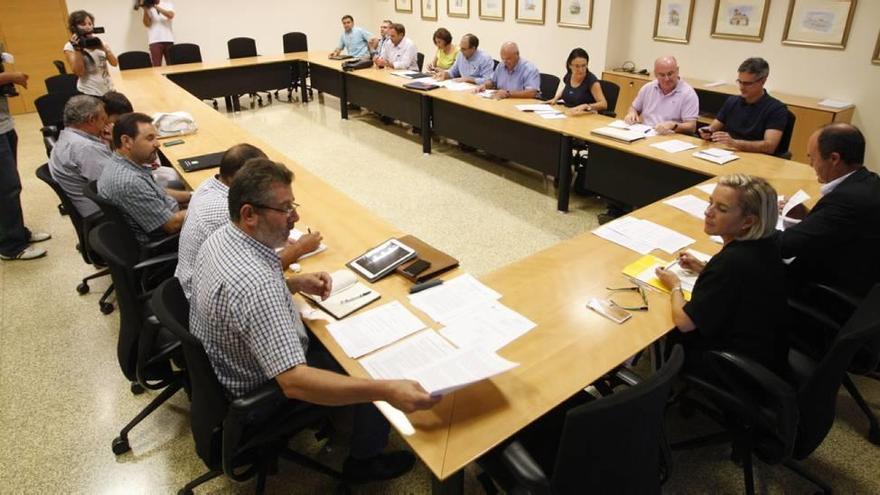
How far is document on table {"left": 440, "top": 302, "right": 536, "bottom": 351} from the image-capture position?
1.79 meters

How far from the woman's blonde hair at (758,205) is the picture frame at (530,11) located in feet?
20.4

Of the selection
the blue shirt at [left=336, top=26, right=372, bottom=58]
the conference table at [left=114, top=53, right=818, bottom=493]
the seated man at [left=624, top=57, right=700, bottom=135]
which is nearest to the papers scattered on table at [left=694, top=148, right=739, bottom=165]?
the conference table at [left=114, top=53, right=818, bottom=493]

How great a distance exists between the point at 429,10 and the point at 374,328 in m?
8.61

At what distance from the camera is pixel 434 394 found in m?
1.46

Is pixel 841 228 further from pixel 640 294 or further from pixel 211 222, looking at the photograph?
pixel 211 222

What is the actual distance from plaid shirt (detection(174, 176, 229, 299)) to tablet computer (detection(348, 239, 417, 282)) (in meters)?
0.57

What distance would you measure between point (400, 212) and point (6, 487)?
3.13 meters

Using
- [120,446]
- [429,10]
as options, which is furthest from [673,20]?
[120,446]

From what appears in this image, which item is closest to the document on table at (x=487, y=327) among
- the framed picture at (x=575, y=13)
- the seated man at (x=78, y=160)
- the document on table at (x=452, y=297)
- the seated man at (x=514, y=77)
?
the document on table at (x=452, y=297)

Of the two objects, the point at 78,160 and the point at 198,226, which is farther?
the point at 78,160

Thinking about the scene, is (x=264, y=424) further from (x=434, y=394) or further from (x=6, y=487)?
(x=6, y=487)

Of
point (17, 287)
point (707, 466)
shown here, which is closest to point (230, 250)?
point (707, 466)

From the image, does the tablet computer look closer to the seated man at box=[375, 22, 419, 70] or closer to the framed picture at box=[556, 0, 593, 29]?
the seated man at box=[375, 22, 419, 70]

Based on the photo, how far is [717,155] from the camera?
11.8 ft
